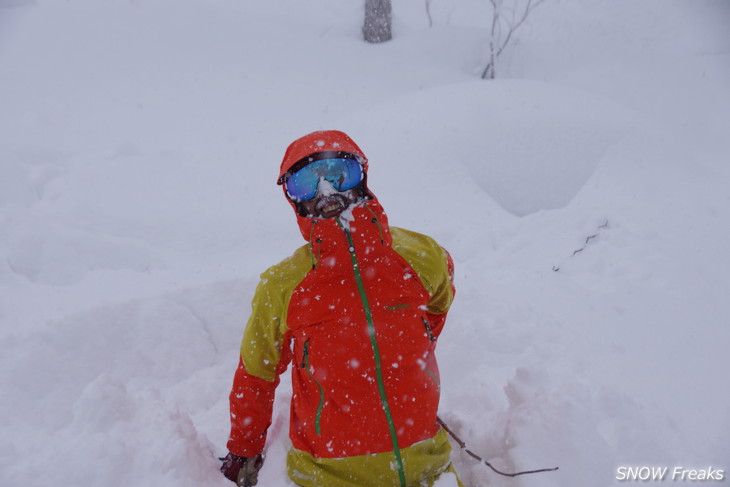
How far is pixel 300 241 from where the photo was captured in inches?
159

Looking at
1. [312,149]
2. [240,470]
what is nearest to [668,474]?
[240,470]

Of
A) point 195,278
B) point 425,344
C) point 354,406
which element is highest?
point 425,344

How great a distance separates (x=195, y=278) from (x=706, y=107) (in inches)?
277

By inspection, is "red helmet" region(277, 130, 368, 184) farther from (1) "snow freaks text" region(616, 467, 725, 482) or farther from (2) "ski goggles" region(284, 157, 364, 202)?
(1) "snow freaks text" region(616, 467, 725, 482)

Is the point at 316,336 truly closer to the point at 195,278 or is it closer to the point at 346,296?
the point at 346,296

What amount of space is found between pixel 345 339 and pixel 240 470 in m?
0.89

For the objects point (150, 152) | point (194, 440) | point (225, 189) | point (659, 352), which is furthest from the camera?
point (150, 152)

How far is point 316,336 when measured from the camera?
1.75 metres

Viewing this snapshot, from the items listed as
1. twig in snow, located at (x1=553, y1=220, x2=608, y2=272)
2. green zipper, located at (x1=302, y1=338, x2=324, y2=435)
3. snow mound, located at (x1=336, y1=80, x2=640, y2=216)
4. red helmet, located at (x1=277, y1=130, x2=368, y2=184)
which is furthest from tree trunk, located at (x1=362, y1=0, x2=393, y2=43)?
green zipper, located at (x1=302, y1=338, x2=324, y2=435)

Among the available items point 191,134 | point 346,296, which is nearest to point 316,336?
point 346,296

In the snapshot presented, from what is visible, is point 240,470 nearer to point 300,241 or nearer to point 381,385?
point 381,385

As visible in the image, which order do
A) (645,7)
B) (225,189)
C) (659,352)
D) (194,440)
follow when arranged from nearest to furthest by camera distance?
1. (194,440)
2. (659,352)
3. (225,189)
4. (645,7)

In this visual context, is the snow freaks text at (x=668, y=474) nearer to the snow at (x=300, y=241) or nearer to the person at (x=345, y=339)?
the snow at (x=300, y=241)

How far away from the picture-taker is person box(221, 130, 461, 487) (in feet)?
5.59
